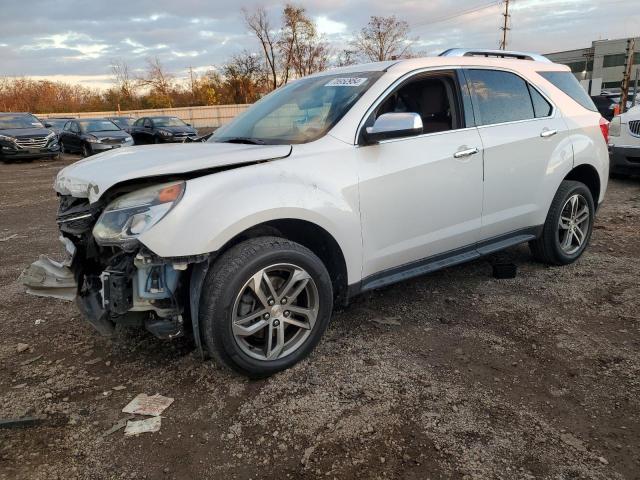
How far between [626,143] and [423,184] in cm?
703

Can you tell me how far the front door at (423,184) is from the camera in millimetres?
3121

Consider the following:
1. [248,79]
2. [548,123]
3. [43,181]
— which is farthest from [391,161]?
[248,79]

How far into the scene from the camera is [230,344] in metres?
2.63

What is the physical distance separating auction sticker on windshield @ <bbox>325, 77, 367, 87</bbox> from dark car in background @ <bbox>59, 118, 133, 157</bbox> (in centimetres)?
1448

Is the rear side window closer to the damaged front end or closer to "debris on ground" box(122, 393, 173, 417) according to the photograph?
the damaged front end

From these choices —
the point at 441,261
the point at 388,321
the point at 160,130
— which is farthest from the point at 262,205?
the point at 160,130

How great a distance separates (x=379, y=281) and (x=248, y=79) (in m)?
46.5

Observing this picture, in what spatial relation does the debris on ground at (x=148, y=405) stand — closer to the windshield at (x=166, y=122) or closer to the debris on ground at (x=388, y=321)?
the debris on ground at (x=388, y=321)

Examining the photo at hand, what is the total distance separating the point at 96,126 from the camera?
720 inches

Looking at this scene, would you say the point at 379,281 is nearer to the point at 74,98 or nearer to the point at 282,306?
the point at 282,306

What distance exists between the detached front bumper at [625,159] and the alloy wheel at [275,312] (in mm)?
7859

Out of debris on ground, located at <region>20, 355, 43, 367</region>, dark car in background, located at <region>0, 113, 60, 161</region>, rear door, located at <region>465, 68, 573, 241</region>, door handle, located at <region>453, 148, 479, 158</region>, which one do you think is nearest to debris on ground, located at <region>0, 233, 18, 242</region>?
debris on ground, located at <region>20, 355, 43, 367</region>

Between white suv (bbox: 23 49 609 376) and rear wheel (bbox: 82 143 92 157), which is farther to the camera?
rear wheel (bbox: 82 143 92 157)

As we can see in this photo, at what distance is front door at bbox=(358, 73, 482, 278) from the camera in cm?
312
